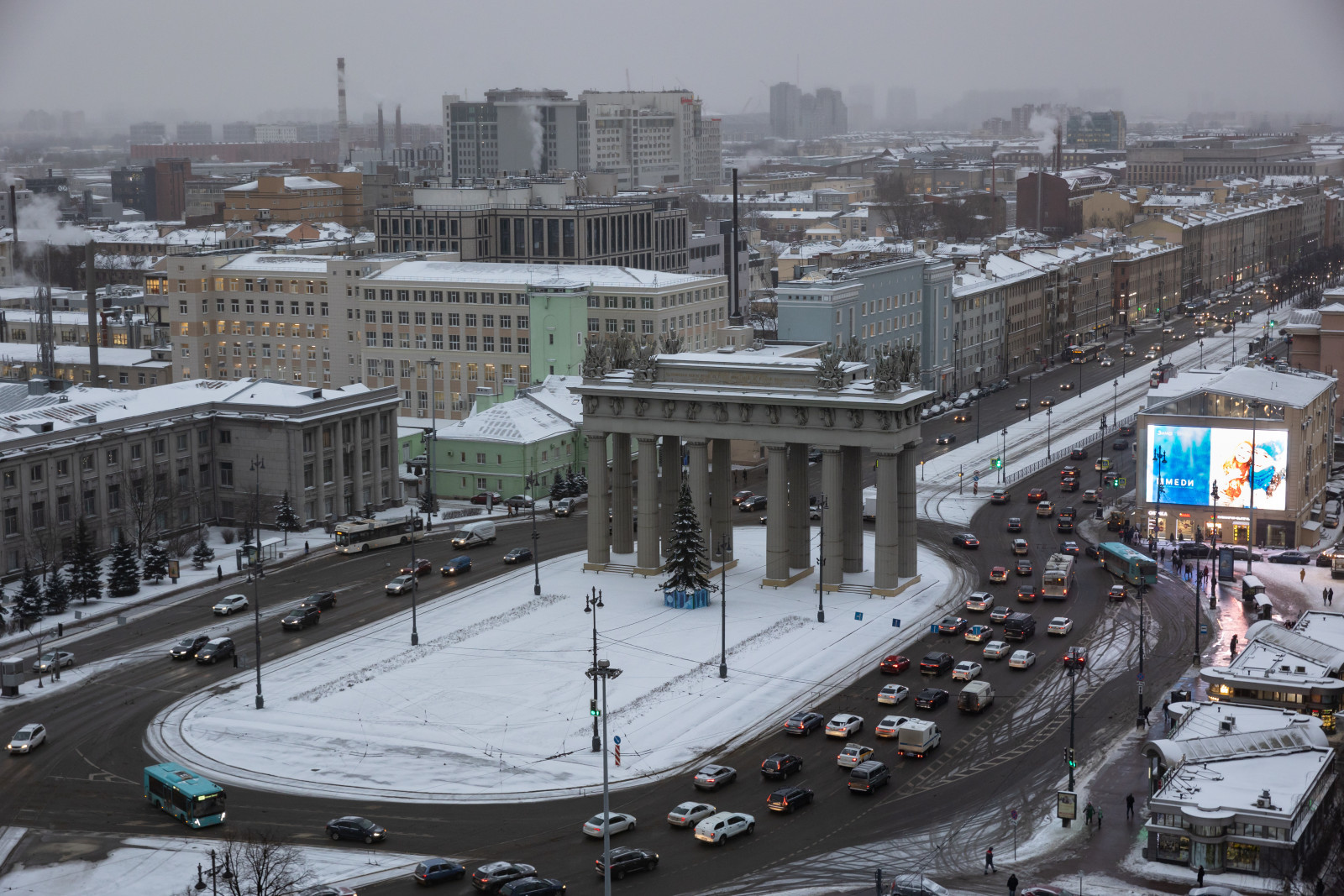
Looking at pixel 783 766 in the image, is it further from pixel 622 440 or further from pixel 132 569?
pixel 132 569

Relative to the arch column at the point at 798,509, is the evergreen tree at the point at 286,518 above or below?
below

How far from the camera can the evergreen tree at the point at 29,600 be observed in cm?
9394

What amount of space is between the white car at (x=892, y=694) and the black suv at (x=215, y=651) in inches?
1319

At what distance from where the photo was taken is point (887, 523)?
3780 inches

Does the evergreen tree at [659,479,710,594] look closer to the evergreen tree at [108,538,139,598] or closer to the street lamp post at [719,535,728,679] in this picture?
the street lamp post at [719,535,728,679]

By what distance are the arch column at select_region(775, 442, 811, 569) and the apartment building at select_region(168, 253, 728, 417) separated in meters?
55.6

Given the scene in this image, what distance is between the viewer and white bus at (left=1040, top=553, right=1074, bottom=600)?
9731cm

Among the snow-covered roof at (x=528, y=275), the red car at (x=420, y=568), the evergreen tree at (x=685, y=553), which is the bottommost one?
the red car at (x=420, y=568)

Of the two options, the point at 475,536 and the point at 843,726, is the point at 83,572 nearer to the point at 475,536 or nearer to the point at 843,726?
the point at 475,536

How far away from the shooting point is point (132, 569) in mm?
101438

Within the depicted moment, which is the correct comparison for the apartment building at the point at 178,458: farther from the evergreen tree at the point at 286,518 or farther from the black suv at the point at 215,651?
the black suv at the point at 215,651

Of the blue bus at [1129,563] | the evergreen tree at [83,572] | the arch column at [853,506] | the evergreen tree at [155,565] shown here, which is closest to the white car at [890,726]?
the arch column at [853,506]

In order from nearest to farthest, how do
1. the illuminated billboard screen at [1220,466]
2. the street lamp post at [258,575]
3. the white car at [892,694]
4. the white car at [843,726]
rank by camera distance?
the white car at [843,726] → the white car at [892,694] → the street lamp post at [258,575] → the illuminated billboard screen at [1220,466]

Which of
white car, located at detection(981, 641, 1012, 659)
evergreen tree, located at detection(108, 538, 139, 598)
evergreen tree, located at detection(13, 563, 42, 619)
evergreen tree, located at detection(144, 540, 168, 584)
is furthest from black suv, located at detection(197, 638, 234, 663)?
white car, located at detection(981, 641, 1012, 659)
